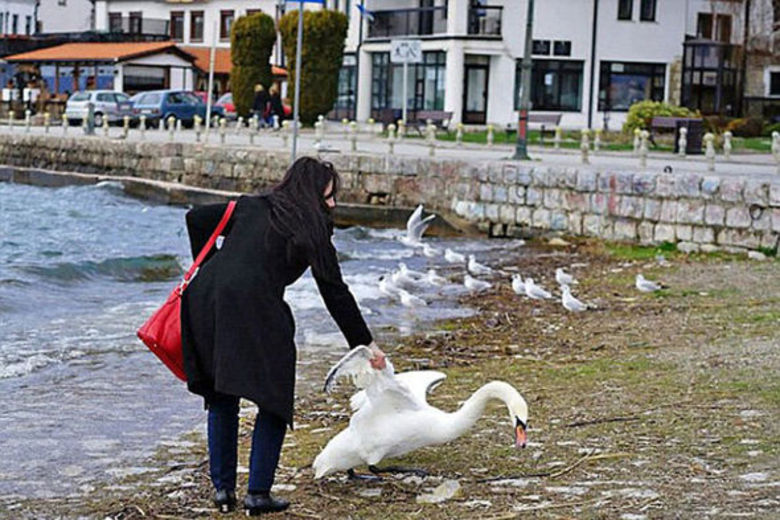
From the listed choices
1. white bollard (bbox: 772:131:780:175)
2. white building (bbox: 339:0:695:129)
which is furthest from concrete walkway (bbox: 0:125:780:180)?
white building (bbox: 339:0:695:129)

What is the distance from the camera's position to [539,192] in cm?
2269

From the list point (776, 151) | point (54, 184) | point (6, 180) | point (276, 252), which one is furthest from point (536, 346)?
point (6, 180)

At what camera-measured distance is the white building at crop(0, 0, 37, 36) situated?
7994cm

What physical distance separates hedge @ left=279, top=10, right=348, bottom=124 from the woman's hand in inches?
1380

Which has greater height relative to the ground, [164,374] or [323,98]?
[323,98]

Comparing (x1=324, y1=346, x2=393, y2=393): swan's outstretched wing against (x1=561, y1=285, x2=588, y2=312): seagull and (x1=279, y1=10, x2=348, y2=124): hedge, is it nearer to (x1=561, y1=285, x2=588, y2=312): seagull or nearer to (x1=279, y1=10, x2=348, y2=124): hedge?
(x1=561, y1=285, x2=588, y2=312): seagull

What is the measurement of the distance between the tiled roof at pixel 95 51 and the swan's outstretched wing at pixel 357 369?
51559mm

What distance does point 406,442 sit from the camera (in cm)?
685

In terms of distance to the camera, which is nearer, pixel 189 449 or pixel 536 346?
pixel 189 449

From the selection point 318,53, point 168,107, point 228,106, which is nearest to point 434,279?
point 318,53

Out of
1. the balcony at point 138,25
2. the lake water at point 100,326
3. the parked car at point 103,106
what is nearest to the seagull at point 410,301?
the lake water at point 100,326

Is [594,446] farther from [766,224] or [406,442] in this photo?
[766,224]

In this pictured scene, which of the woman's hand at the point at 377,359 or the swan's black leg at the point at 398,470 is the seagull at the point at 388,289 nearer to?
the swan's black leg at the point at 398,470

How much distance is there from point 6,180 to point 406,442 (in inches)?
1257
